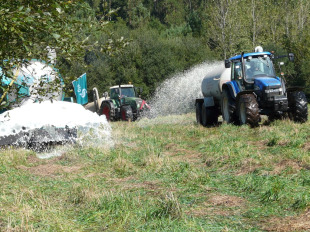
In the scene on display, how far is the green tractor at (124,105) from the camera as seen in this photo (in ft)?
67.6

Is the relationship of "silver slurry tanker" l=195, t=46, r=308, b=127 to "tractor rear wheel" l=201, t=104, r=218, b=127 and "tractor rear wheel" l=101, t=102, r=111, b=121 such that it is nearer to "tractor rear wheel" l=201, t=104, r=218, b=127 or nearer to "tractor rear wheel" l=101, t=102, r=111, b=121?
"tractor rear wheel" l=201, t=104, r=218, b=127

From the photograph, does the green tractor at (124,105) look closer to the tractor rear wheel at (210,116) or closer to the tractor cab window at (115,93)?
the tractor cab window at (115,93)

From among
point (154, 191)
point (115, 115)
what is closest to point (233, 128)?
point (154, 191)

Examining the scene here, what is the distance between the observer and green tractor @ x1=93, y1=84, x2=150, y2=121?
20.6 meters

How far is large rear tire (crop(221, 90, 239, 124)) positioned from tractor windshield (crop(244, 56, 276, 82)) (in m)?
0.88

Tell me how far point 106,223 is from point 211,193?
158 centimetres

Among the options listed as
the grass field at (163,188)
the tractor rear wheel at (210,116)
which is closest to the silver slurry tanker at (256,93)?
the tractor rear wheel at (210,116)

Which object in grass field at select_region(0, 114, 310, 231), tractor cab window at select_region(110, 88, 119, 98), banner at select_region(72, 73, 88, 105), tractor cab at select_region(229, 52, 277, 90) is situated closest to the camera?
grass field at select_region(0, 114, 310, 231)

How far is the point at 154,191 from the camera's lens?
5652 millimetres

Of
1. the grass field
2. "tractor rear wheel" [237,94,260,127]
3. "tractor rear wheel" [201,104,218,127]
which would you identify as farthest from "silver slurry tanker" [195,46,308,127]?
the grass field

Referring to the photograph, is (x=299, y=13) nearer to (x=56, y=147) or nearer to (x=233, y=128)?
(x=233, y=128)

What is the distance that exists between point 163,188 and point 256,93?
7.30m

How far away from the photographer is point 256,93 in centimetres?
1254

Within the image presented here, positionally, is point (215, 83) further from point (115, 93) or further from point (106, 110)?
point (115, 93)
